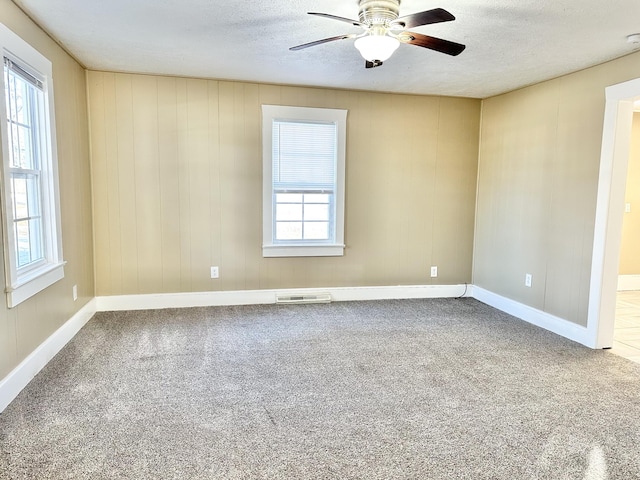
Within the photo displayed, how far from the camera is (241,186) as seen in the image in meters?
4.44

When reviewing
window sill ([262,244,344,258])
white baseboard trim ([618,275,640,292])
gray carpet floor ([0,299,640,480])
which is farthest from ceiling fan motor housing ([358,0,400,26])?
white baseboard trim ([618,275,640,292])

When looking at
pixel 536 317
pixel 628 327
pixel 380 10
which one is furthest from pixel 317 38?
pixel 628 327

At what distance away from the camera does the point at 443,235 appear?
5.02 m

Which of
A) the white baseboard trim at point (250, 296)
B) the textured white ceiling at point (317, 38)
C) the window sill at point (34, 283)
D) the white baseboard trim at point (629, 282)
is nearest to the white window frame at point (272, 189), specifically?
the textured white ceiling at point (317, 38)

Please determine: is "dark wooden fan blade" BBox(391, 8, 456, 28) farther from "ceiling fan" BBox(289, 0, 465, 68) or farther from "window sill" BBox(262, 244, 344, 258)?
"window sill" BBox(262, 244, 344, 258)

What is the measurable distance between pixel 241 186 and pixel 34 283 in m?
2.18

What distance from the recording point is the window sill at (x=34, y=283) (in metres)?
2.46

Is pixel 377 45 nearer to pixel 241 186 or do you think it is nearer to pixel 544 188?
pixel 241 186

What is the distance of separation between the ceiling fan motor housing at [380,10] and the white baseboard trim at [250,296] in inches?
119

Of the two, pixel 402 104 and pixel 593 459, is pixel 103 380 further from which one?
pixel 402 104

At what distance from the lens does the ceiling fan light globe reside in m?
2.29

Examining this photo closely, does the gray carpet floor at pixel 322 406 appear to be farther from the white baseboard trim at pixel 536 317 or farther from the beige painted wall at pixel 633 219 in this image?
the beige painted wall at pixel 633 219

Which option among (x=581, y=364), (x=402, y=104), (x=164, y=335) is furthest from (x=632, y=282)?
(x=164, y=335)

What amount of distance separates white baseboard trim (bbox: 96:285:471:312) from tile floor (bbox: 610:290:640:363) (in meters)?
1.58
